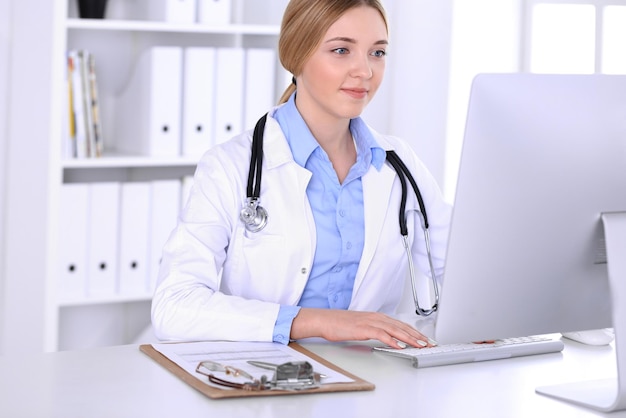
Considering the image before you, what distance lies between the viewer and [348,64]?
6.52ft

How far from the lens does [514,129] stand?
136 centimetres

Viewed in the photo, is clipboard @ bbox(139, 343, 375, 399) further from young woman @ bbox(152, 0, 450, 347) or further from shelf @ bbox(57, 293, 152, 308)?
shelf @ bbox(57, 293, 152, 308)

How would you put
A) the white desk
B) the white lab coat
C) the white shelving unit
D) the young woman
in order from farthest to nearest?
the white shelving unit → the young woman → the white lab coat → the white desk

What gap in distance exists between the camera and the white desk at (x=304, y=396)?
135 centimetres

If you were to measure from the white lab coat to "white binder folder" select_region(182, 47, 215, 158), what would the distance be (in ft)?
3.33

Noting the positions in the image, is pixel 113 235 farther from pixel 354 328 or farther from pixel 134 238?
pixel 354 328

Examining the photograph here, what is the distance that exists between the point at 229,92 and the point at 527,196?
1.84 meters

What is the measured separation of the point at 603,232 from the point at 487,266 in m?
0.20

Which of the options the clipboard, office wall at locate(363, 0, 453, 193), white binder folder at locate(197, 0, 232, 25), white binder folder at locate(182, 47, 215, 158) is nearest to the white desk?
the clipboard

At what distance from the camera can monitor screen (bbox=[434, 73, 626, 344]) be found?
1.36 meters

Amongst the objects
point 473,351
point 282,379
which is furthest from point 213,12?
point 282,379

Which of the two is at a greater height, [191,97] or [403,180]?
[191,97]

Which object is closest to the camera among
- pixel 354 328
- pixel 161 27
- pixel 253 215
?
pixel 354 328

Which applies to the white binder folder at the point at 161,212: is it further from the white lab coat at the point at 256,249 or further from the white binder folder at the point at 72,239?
the white lab coat at the point at 256,249
